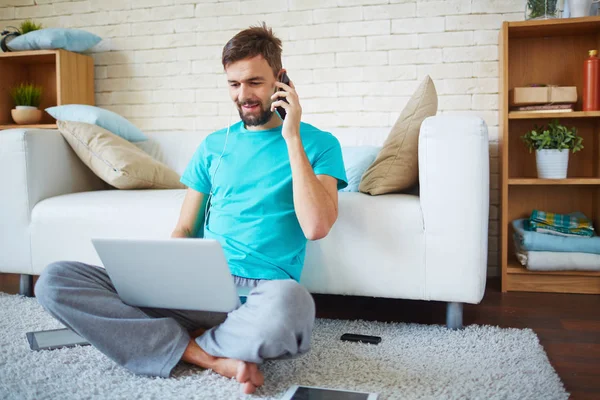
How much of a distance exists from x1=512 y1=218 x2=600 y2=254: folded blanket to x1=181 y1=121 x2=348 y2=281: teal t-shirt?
1187 mm

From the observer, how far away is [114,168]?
2.34 meters

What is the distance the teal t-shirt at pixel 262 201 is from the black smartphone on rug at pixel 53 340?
0.51 meters

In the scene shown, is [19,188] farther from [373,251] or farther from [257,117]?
[373,251]

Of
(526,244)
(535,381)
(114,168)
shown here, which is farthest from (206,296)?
(526,244)

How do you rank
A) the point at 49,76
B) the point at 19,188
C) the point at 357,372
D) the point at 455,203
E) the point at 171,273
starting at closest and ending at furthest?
the point at 171,273
the point at 357,372
the point at 455,203
the point at 19,188
the point at 49,76

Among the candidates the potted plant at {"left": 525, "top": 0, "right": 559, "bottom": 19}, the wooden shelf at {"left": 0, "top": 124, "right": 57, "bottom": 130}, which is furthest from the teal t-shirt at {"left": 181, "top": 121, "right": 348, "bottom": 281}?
the wooden shelf at {"left": 0, "top": 124, "right": 57, "bottom": 130}

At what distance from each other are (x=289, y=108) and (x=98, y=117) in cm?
148

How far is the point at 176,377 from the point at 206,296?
0.74 feet

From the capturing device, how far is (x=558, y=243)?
2.38 metres

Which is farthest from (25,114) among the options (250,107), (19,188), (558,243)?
(558,243)

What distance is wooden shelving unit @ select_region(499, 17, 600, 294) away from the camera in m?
2.46

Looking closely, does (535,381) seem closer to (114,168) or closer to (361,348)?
(361,348)

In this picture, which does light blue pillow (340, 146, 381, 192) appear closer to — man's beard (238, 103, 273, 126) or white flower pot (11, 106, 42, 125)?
man's beard (238, 103, 273, 126)

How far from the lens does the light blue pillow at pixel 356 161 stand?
2.27 m
